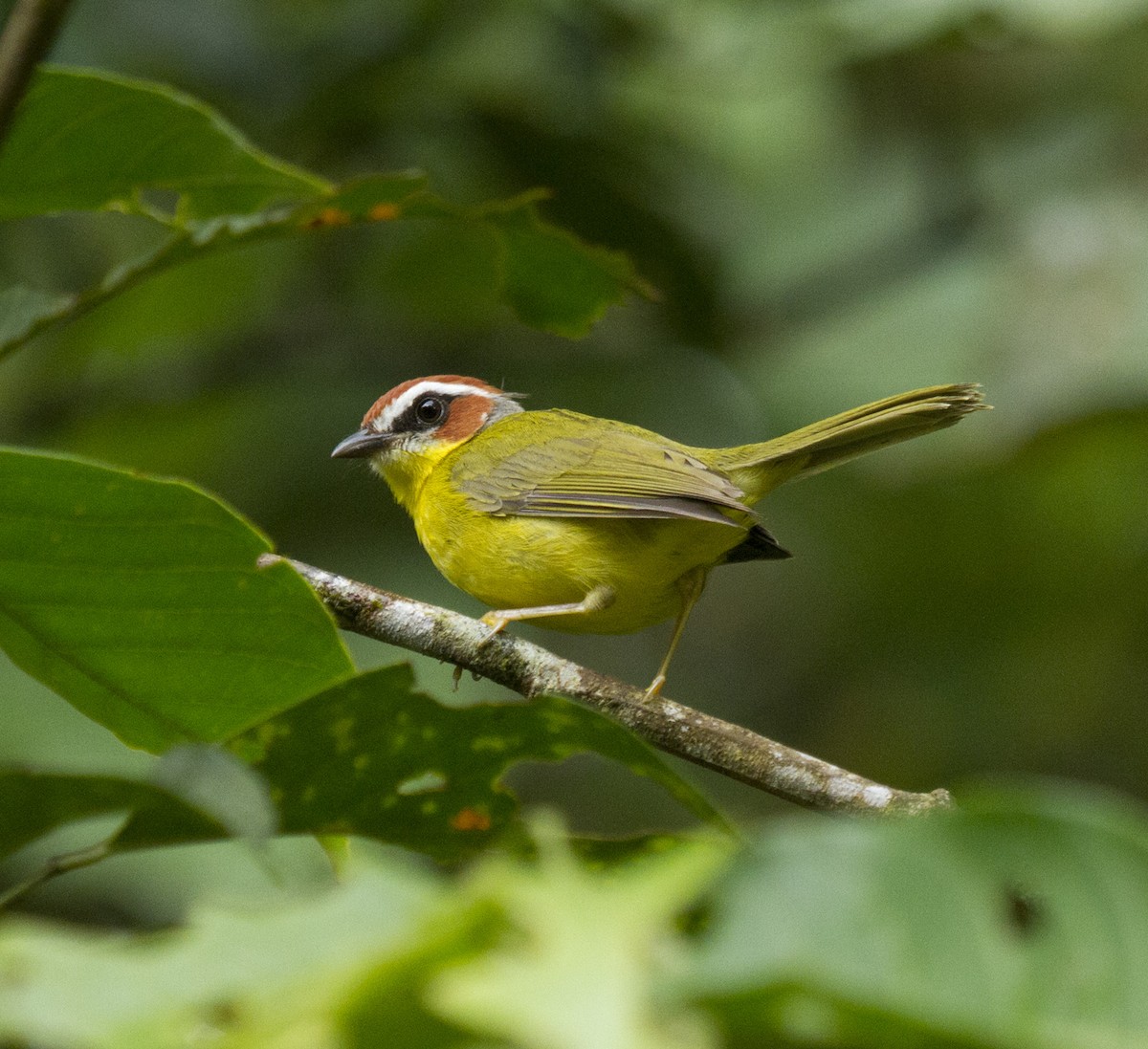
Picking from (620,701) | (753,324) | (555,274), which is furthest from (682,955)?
(753,324)

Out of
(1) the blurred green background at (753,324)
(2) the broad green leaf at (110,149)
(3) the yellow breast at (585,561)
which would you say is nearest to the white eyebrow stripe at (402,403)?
(1) the blurred green background at (753,324)

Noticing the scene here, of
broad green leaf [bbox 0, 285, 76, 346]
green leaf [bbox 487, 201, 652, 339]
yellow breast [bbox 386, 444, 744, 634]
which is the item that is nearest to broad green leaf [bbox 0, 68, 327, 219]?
broad green leaf [bbox 0, 285, 76, 346]

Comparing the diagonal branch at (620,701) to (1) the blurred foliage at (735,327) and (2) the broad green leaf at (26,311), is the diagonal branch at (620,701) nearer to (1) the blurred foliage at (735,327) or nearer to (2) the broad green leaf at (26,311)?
(2) the broad green leaf at (26,311)

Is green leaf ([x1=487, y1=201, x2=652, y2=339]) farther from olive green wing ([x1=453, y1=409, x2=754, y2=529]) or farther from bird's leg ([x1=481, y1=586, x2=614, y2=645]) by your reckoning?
bird's leg ([x1=481, y1=586, x2=614, y2=645])

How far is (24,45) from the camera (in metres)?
1.48

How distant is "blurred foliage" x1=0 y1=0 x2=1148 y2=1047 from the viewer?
16.2 feet

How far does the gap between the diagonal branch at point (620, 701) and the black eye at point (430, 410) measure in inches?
83.2

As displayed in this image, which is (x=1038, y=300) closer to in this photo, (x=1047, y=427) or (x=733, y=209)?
(x=1047, y=427)

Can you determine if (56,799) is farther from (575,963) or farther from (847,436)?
(847,436)

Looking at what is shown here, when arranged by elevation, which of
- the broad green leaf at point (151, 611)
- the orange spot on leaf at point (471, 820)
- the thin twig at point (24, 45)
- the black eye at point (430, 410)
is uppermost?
the thin twig at point (24, 45)

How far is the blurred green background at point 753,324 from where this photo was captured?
503cm

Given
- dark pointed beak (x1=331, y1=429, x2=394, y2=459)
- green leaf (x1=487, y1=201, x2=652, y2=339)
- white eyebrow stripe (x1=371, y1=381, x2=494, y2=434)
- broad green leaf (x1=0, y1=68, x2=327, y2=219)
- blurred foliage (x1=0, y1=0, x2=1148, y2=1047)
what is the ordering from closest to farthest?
broad green leaf (x1=0, y1=68, x2=327, y2=219)
green leaf (x1=487, y1=201, x2=652, y2=339)
dark pointed beak (x1=331, y1=429, x2=394, y2=459)
white eyebrow stripe (x1=371, y1=381, x2=494, y2=434)
blurred foliage (x1=0, y1=0, x2=1148, y2=1047)

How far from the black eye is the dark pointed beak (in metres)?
0.16

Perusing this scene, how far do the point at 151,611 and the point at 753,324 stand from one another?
392 centimetres
